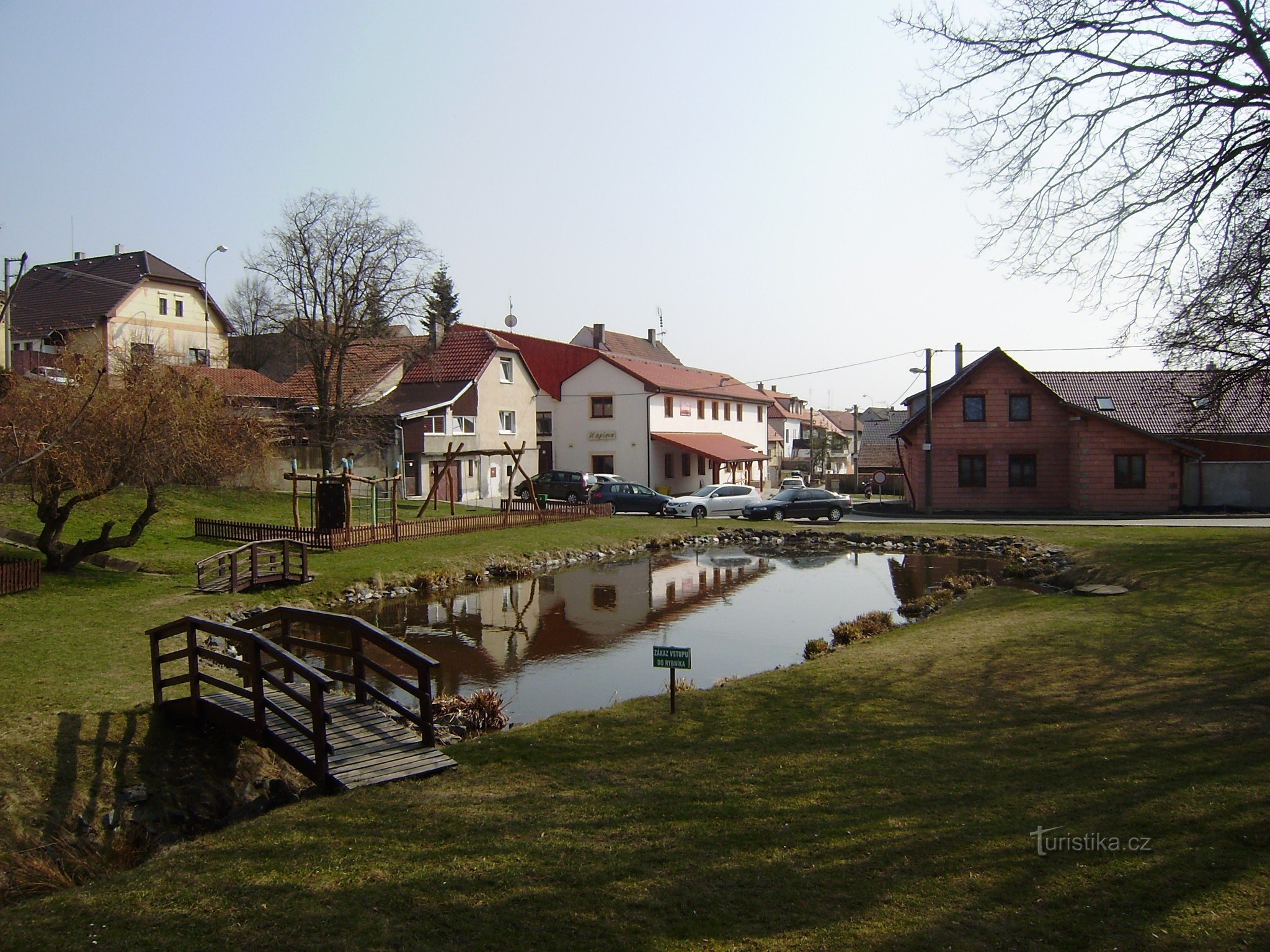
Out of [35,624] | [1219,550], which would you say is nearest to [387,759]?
[35,624]

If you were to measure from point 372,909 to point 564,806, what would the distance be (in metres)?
2.01

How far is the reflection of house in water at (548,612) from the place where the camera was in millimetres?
15656

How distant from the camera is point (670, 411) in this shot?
5062cm

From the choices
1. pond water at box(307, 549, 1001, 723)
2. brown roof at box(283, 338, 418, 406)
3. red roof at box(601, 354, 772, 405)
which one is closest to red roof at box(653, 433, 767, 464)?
red roof at box(601, 354, 772, 405)

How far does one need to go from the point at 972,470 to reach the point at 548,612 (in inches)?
1064

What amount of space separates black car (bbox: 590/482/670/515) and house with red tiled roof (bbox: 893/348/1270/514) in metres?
12.2

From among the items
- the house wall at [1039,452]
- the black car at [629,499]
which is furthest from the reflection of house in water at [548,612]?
the house wall at [1039,452]

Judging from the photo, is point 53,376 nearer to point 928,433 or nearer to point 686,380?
point 928,433

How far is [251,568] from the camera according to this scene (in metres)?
18.8

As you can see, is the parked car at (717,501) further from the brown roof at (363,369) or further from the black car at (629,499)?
the brown roof at (363,369)

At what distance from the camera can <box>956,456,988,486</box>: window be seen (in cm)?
3997

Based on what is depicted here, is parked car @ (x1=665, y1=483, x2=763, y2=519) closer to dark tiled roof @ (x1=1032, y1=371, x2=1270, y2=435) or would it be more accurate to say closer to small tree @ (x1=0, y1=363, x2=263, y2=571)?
dark tiled roof @ (x1=1032, y1=371, x2=1270, y2=435)

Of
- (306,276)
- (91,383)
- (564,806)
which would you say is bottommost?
(564,806)

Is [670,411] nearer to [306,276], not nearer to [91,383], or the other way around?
[306,276]
